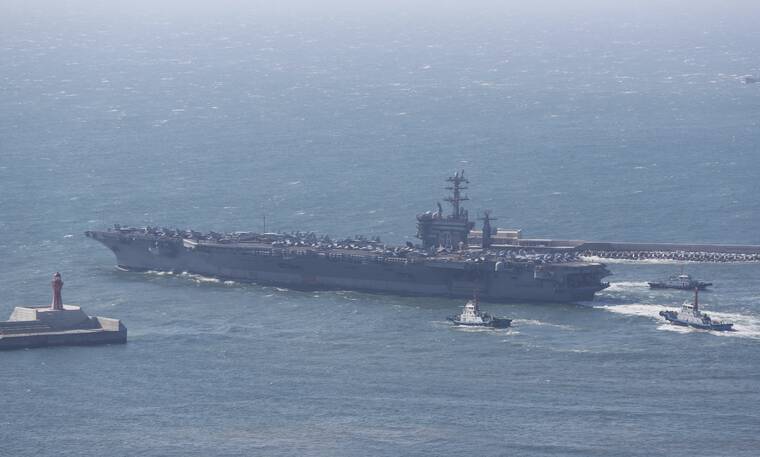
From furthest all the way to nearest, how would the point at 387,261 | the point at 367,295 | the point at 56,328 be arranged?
the point at 387,261
the point at 367,295
the point at 56,328

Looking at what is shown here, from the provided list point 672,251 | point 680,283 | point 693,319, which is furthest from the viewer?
point 672,251

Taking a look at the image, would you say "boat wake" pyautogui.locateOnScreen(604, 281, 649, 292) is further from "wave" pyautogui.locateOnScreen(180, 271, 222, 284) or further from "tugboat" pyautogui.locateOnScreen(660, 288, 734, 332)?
"wave" pyautogui.locateOnScreen(180, 271, 222, 284)

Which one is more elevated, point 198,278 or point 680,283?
point 680,283

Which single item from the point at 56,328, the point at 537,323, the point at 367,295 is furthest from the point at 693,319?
the point at 56,328

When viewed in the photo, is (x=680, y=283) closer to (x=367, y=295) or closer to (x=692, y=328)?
(x=692, y=328)

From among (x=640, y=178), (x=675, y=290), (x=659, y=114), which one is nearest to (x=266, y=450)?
(x=675, y=290)

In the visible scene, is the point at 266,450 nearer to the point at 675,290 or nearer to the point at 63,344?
the point at 63,344
